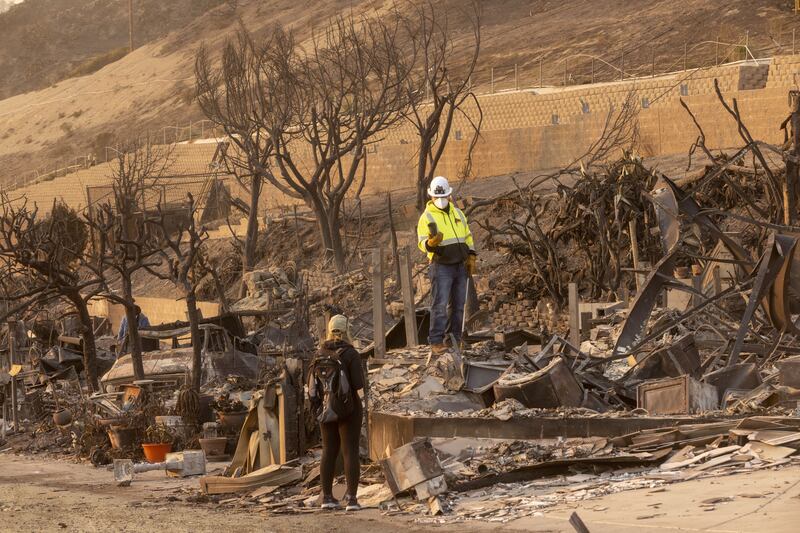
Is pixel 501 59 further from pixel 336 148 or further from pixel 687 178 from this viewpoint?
pixel 687 178

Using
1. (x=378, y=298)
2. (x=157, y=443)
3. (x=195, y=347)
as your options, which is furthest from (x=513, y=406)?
(x=195, y=347)

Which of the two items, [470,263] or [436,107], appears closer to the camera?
[470,263]

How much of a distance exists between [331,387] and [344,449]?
20.1 inches

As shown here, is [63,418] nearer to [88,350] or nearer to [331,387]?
[88,350]

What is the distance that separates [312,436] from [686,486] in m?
5.11

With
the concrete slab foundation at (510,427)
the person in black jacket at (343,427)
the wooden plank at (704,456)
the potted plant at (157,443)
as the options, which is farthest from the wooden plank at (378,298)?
the wooden plank at (704,456)

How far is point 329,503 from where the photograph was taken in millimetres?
10461

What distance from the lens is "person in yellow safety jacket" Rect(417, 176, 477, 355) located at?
14133 mm

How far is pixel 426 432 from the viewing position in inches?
464

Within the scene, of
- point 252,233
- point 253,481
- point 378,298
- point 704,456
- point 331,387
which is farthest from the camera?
point 252,233

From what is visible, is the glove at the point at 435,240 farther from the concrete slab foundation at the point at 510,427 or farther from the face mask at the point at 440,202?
the concrete slab foundation at the point at 510,427

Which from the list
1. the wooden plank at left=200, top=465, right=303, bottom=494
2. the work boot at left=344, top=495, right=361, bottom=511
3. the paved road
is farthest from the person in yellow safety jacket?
the work boot at left=344, top=495, right=361, bottom=511

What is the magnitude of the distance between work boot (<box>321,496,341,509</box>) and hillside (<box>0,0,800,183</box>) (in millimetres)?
43262

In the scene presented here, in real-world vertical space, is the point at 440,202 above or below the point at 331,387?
above
